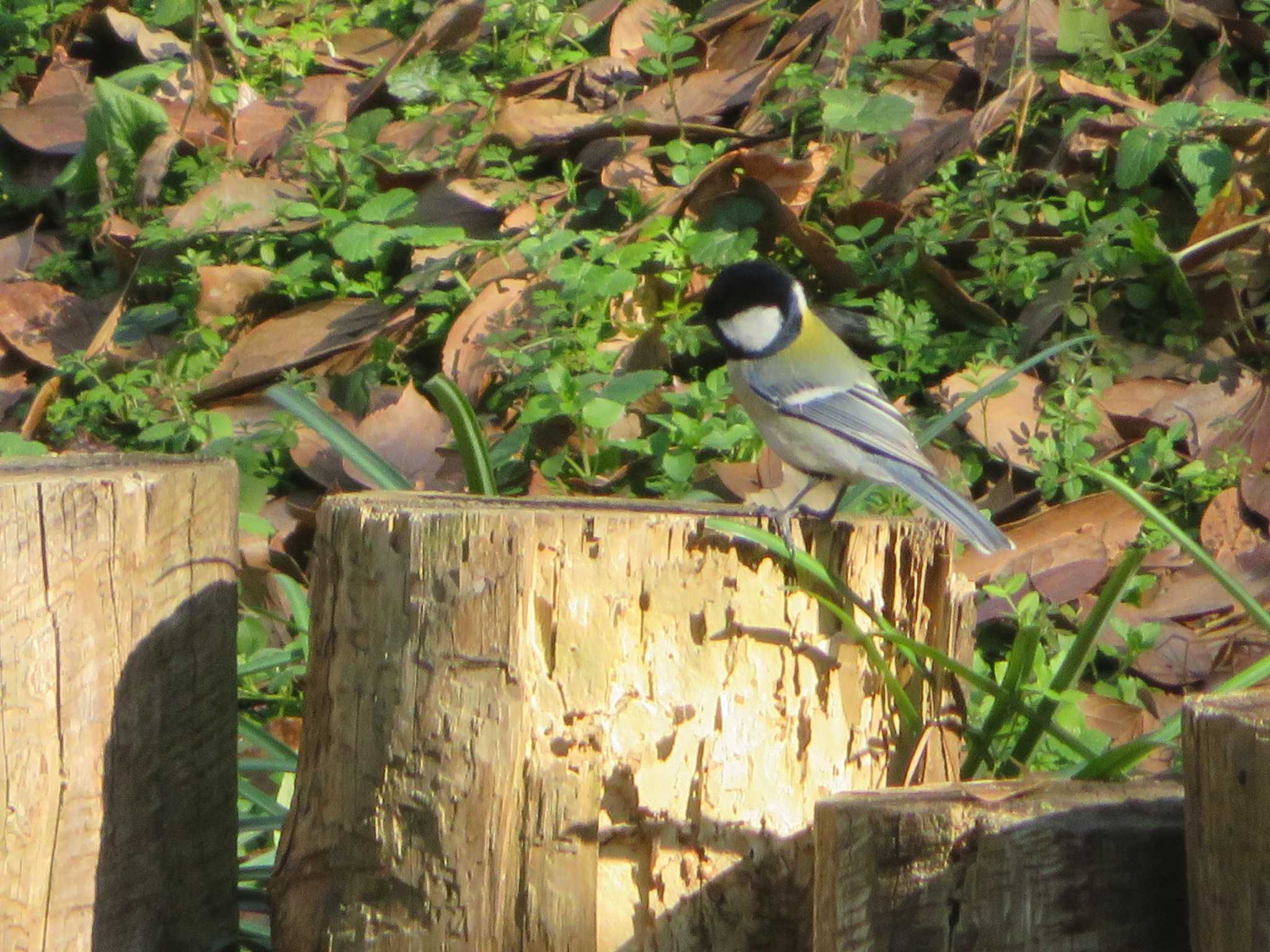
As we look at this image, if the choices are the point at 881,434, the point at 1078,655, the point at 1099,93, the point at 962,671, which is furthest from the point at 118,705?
the point at 1099,93

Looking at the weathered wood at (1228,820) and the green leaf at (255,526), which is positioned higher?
the weathered wood at (1228,820)

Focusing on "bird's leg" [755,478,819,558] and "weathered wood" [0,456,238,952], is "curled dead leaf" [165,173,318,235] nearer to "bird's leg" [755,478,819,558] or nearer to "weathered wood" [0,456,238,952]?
"weathered wood" [0,456,238,952]

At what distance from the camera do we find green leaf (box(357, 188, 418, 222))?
171 inches

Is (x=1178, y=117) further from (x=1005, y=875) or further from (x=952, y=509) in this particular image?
(x=1005, y=875)

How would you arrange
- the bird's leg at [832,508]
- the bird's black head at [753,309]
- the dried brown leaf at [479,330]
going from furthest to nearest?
1. the dried brown leaf at [479,330]
2. the bird's black head at [753,309]
3. the bird's leg at [832,508]

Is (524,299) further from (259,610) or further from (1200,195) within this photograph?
(1200,195)

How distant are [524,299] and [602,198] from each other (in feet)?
1.74

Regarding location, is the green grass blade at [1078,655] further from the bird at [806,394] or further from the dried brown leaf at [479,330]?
the dried brown leaf at [479,330]

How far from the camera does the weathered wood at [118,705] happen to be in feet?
6.43

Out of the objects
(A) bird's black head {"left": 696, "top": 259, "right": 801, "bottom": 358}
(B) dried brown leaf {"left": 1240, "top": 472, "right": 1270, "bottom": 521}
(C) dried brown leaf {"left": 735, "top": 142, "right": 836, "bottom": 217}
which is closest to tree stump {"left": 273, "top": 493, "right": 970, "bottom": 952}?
(A) bird's black head {"left": 696, "top": 259, "right": 801, "bottom": 358}

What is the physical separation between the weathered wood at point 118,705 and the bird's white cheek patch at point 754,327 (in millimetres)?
1358

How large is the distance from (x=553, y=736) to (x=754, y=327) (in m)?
1.54

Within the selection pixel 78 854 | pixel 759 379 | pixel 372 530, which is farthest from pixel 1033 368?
pixel 78 854

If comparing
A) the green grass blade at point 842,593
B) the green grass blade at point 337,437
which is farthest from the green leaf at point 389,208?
the green grass blade at point 842,593
